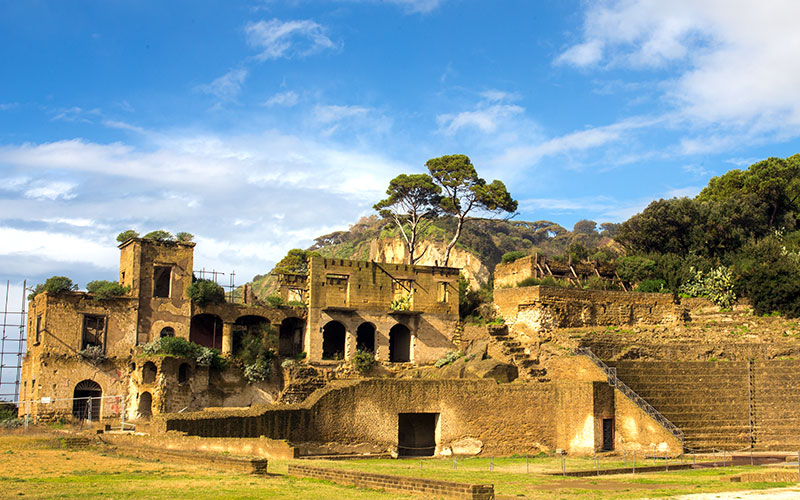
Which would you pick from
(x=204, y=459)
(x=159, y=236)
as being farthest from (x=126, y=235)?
(x=204, y=459)

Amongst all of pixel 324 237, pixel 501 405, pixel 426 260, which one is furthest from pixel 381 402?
pixel 324 237

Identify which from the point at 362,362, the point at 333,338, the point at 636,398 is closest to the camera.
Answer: the point at 636,398

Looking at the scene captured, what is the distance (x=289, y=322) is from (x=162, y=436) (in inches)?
698

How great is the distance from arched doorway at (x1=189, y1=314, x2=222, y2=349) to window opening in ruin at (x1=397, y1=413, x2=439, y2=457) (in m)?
12.2

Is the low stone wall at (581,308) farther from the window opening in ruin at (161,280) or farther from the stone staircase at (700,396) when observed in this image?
the window opening in ruin at (161,280)

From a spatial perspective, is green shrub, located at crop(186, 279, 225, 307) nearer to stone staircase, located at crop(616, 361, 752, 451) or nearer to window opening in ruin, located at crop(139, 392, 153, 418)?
window opening in ruin, located at crop(139, 392, 153, 418)

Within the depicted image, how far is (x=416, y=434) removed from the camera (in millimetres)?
32250

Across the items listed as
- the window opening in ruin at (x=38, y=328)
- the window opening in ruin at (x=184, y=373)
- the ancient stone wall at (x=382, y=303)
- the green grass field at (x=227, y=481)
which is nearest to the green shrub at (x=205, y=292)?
the window opening in ruin at (x=184, y=373)

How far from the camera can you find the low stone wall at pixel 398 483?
50.6ft

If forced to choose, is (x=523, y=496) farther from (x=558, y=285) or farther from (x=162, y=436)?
(x=558, y=285)

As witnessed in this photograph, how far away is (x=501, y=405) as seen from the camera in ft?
101

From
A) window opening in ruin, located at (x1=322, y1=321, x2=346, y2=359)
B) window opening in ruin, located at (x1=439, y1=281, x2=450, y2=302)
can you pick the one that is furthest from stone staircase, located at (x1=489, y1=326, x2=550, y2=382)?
window opening in ruin, located at (x1=322, y1=321, x2=346, y2=359)

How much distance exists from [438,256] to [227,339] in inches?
1469

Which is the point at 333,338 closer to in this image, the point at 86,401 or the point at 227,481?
the point at 86,401
